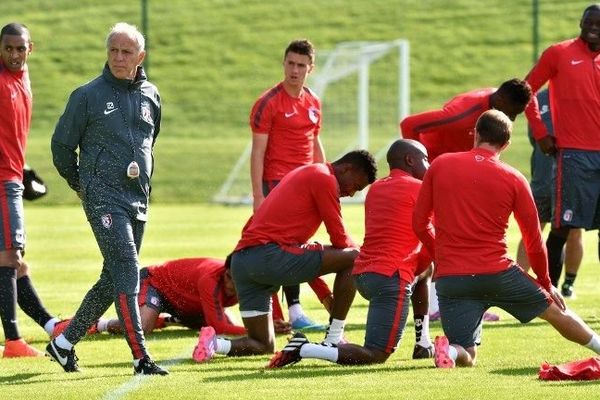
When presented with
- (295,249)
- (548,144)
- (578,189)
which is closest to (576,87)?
(548,144)

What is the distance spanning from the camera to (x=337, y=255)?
1050 centimetres

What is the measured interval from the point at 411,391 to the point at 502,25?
133ft

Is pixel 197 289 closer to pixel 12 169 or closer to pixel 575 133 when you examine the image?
pixel 12 169

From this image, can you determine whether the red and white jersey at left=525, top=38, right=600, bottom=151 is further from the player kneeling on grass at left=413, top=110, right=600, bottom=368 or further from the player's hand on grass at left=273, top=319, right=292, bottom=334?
the player kneeling on grass at left=413, top=110, right=600, bottom=368

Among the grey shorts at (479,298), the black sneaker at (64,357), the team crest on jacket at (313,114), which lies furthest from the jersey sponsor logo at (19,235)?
the grey shorts at (479,298)

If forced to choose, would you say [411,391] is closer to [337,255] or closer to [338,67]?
[337,255]

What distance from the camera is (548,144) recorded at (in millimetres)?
12953

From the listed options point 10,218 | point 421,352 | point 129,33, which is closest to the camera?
point 129,33

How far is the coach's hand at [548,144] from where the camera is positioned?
1293 centimetres

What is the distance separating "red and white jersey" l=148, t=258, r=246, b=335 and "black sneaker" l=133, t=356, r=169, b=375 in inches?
81.8

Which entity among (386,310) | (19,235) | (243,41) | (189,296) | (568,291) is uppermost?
(19,235)

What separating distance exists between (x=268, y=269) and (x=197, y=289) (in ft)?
4.80

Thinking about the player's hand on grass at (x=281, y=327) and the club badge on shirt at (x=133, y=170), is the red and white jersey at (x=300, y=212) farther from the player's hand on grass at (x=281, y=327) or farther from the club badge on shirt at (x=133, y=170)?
the player's hand on grass at (x=281, y=327)

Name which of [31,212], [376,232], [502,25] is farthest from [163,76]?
[376,232]
